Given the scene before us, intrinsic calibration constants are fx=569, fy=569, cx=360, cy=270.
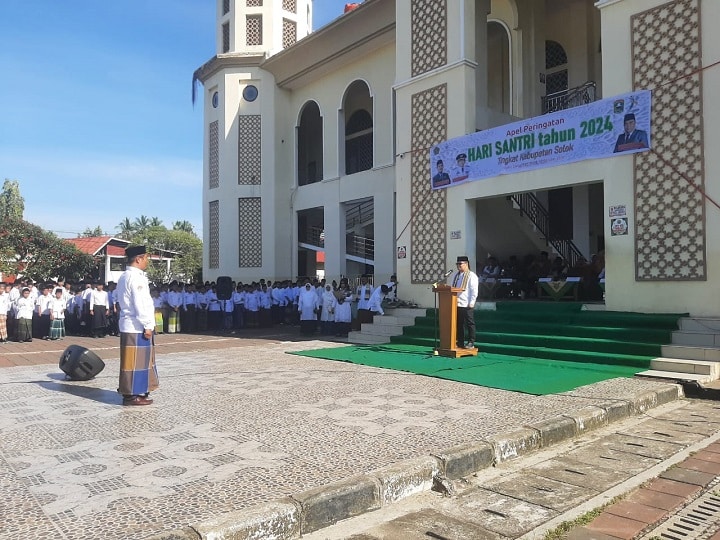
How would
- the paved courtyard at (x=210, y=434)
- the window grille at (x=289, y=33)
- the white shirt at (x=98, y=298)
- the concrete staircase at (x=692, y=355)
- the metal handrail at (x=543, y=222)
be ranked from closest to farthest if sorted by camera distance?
the paved courtyard at (x=210, y=434) → the concrete staircase at (x=692, y=355) → the metal handrail at (x=543, y=222) → the white shirt at (x=98, y=298) → the window grille at (x=289, y=33)

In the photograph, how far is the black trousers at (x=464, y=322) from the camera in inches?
379

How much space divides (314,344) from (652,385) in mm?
7299

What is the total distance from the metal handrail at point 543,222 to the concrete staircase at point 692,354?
253 inches

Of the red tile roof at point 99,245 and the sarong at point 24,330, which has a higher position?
the red tile roof at point 99,245

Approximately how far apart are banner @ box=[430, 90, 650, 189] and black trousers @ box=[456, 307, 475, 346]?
3.36 m

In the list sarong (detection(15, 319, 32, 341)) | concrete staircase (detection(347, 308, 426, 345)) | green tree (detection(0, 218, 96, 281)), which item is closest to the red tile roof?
green tree (detection(0, 218, 96, 281))

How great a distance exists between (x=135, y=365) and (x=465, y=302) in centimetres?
550

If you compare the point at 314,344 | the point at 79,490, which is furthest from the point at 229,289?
the point at 79,490

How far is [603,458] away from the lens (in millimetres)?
4555

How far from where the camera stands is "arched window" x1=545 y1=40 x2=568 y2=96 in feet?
51.4

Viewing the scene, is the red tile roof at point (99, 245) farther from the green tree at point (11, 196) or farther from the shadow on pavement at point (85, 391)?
the shadow on pavement at point (85, 391)

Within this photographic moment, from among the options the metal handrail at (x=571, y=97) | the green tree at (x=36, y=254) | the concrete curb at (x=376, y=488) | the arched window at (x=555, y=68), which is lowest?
the concrete curb at (x=376, y=488)

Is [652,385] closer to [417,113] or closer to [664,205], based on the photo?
[664,205]

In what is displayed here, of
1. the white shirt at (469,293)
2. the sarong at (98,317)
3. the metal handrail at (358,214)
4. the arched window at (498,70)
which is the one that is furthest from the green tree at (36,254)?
the white shirt at (469,293)
